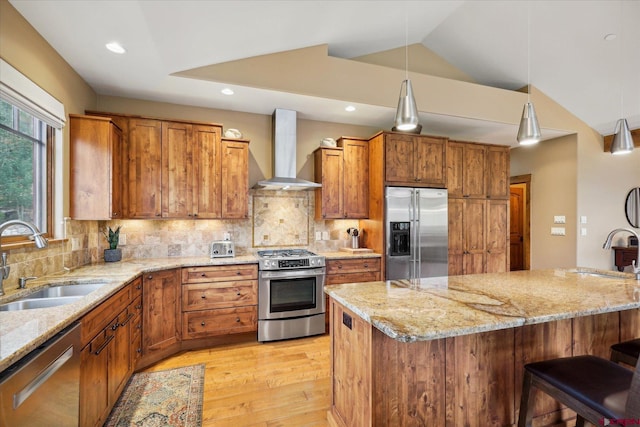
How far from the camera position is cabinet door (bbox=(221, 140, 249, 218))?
3459mm

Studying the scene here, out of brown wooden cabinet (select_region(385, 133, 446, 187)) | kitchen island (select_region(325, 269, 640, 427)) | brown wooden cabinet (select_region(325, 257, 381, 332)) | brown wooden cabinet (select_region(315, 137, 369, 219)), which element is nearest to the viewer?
kitchen island (select_region(325, 269, 640, 427))

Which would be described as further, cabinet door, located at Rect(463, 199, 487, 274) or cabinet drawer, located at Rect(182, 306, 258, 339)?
cabinet door, located at Rect(463, 199, 487, 274)

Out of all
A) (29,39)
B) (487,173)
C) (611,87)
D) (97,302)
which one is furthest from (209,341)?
(611,87)

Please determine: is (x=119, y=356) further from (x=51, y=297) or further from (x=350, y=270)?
(x=350, y=270)

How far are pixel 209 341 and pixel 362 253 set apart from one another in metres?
2.10

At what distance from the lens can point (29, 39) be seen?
6.83ft

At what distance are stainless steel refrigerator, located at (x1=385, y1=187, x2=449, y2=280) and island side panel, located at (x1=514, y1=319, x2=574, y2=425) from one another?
200 centimetres

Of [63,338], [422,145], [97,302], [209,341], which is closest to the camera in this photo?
[63,338]

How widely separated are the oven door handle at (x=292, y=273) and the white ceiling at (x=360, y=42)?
1.99m

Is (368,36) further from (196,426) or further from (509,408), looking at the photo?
(196,426)

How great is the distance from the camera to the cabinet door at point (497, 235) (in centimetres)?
444

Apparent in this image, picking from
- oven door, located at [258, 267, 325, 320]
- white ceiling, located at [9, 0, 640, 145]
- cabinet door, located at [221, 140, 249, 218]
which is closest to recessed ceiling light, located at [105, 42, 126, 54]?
white ceiling, located at [9, 0, 640, 145]

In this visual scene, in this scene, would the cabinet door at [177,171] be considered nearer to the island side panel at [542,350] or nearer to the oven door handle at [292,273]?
the oven door handle at [292,273]

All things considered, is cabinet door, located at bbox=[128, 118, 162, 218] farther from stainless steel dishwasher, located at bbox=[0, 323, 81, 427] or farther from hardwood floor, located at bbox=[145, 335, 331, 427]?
stainless steel dishwasher, located at bbox=[0, 323, 81, 427]
